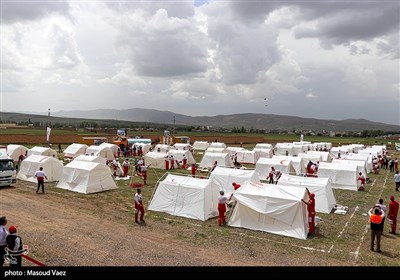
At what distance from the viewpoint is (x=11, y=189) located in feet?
77.5

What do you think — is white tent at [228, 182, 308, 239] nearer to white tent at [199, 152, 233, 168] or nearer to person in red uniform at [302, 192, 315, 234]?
person in red uniform at [302, 192, 315, 234]

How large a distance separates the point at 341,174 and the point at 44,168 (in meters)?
22.0

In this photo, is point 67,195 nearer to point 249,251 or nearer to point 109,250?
point 109,250

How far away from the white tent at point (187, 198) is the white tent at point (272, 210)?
170 cm

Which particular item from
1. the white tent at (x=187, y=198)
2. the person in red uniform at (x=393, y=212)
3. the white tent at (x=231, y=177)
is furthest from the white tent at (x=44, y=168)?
the person in red uniform at (x=393, y=212)

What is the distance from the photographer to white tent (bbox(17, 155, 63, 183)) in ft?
86.9

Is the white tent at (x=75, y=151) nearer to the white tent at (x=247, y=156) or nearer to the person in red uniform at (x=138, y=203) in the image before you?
the white tent at (x=247, y=156)

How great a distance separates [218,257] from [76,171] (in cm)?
1419

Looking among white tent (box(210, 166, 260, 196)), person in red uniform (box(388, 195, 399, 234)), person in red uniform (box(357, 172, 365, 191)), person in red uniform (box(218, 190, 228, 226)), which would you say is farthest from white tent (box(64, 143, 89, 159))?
person in red uniform (box(388, 195, 399, 234))

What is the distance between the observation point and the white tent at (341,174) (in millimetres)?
27234

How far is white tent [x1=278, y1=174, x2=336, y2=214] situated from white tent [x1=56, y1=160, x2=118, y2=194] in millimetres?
11182

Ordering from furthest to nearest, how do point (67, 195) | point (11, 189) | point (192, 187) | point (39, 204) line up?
point (11, 189), point (67, 195), point (39, 204), point (192, 187)

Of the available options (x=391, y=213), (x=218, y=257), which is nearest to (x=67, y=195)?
(x=218, y=257)

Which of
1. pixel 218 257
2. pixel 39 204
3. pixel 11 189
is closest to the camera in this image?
pixel 218 257
